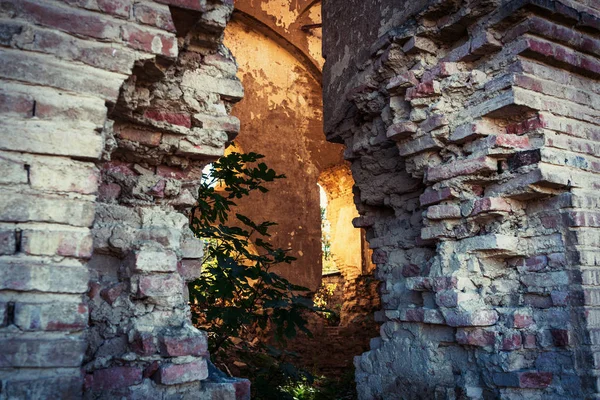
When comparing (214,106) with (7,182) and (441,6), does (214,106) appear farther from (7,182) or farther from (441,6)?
(441,6)

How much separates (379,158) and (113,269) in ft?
7.89

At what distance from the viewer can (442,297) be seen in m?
3.28

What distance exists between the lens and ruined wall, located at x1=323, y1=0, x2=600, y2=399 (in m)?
2.96

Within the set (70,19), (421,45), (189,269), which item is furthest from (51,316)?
(421,45)

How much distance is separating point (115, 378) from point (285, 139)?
8.10 meters

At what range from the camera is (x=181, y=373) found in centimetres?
227

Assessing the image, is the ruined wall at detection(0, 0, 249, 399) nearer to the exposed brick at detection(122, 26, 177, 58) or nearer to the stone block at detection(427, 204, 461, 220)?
the exposed brick at detection(122, 26, 177, 58)

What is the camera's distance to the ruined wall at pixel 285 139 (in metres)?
9.59

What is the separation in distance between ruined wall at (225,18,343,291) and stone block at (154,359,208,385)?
6.91 meters

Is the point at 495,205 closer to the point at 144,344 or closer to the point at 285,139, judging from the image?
the point at 144,344

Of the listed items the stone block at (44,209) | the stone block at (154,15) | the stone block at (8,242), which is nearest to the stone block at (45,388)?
the stone block at (8,242)

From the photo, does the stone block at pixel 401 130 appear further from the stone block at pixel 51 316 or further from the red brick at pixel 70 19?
the stone block at pixel 51 316

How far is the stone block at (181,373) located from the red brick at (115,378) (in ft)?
0.27

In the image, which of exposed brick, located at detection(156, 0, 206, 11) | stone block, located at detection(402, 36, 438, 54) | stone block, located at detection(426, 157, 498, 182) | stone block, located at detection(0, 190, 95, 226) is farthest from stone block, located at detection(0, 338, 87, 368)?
stone block, located at detection(402, 36, 438, 54)
